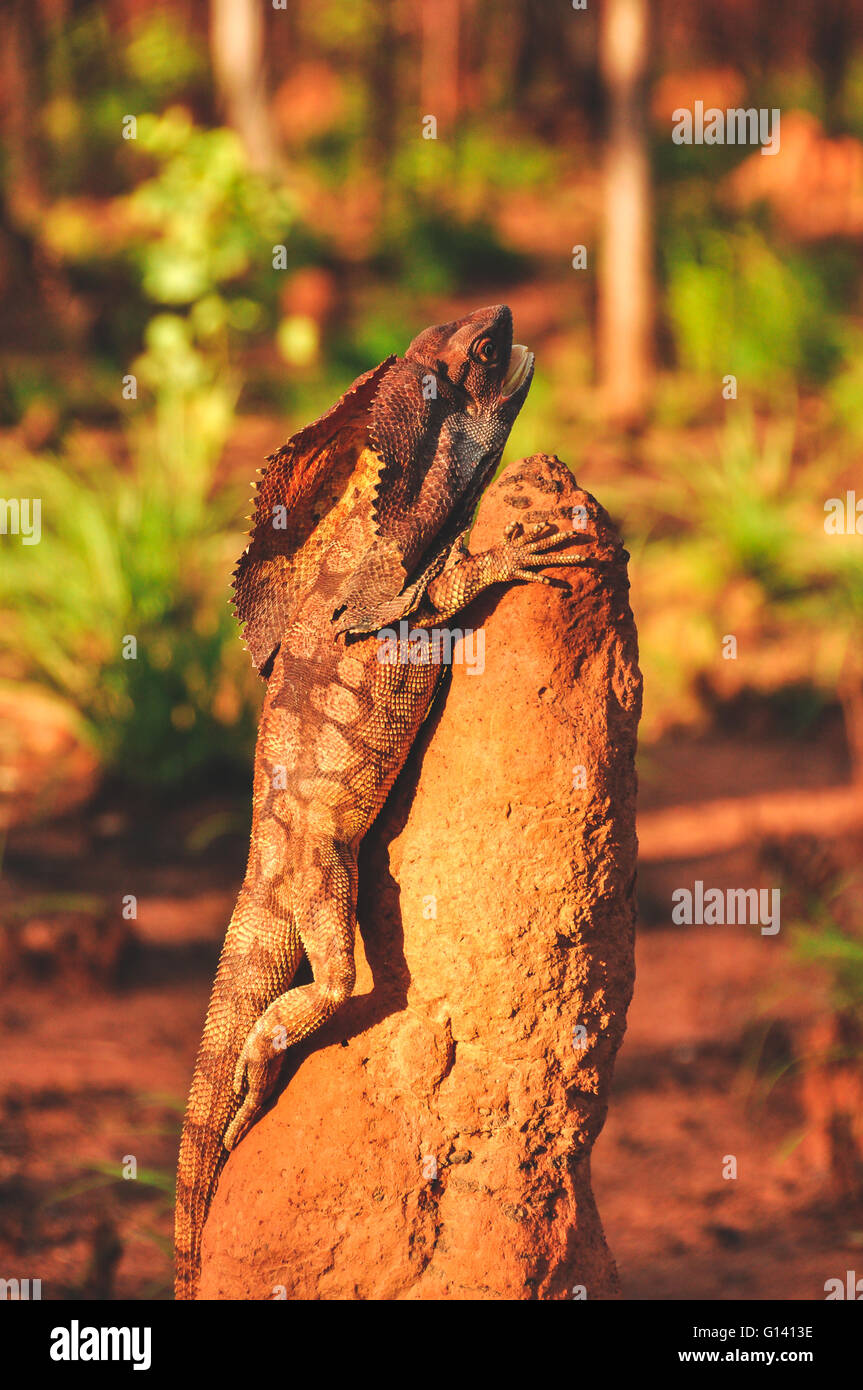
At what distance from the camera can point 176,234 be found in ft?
28.6

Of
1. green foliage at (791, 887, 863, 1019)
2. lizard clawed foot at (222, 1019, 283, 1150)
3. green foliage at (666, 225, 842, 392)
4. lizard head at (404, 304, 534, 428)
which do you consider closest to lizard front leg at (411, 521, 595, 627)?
lizard head at (404, 304, 534, 428)

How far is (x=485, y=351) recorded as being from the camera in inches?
135

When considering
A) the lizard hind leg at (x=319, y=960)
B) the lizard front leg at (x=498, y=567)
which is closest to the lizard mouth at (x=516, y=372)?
the lizard front leg at (x=498, y=567)

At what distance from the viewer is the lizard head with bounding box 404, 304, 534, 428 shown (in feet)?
11.2

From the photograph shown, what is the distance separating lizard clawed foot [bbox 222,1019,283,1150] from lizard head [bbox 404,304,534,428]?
5.07ft

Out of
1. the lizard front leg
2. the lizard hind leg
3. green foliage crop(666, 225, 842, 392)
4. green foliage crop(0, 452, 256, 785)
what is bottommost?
the lizard hind leg

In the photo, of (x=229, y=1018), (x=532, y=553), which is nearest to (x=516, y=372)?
(x=532, y=553)

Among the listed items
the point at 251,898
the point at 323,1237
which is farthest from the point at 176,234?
the point at 323,1237

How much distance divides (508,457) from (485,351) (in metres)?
6.48

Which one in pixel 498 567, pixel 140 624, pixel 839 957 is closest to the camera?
pixel 498 567

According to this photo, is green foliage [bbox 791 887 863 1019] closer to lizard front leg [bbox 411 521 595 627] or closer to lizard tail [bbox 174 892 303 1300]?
lizard tail [bbox 174 892 303 1300]

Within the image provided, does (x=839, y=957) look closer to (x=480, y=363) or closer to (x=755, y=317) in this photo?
(x=480, y=363)

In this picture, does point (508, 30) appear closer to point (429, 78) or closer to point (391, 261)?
point (429, 78)

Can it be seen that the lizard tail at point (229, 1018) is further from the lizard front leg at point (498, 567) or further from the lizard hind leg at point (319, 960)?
the lizard front leg at point (498, 567)
